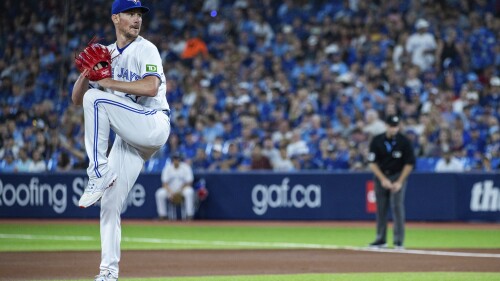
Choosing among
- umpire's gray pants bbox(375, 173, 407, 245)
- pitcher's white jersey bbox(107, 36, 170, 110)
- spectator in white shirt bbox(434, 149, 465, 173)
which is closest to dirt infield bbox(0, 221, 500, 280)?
umpire's gray pants bbox(375, 173, 407, 245)

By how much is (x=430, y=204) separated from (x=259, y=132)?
467 cm

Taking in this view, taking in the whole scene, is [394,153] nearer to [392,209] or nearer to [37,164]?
[392,209]

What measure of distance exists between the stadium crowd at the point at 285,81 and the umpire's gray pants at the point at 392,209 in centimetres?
470

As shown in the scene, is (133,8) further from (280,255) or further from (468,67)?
(468,67)

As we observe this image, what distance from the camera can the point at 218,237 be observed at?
17.2m

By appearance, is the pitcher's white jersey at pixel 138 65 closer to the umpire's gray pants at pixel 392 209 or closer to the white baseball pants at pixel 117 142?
the white baseball pants at pixel 117 142

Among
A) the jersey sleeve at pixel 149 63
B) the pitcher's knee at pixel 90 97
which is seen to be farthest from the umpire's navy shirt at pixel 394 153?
the pitcher's knee at pixel 90 97

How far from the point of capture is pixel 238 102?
24.0 meters

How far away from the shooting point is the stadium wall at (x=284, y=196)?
19953mm

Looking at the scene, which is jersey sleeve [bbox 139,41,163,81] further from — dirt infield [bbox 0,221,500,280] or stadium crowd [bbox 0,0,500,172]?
stadium crowd [bbox 0,0,500,172]

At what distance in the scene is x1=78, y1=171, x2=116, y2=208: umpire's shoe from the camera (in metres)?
7.36

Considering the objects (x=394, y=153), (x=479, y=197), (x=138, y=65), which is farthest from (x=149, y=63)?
(x=479, y=197)

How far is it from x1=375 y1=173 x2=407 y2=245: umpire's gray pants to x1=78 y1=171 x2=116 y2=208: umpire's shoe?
7.48m

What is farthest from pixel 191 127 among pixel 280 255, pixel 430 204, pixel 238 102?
pixel 280 255
